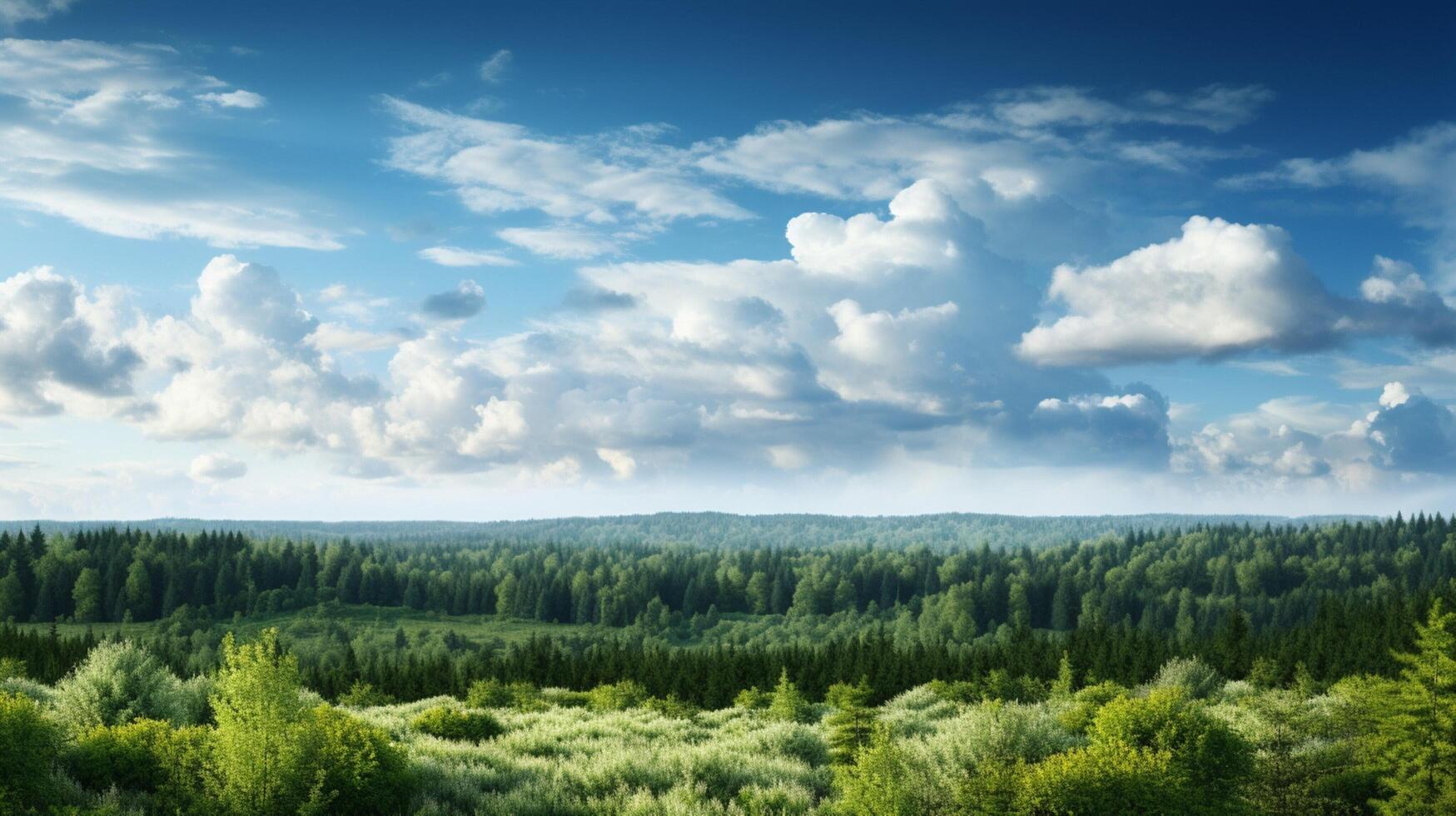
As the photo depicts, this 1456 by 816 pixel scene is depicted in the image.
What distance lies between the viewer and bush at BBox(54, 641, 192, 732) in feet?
83.3

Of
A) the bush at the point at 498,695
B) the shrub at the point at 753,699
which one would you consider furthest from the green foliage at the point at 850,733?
the shrub at the point at 753,699

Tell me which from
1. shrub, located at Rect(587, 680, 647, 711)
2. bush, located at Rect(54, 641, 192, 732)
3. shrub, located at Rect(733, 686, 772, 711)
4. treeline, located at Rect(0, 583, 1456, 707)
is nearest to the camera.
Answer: bush, located at Rect(54, 641, 192, 732)

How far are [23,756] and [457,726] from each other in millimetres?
14263

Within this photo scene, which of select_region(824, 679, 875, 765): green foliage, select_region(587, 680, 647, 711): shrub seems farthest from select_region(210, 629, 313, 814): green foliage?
select_region(587, 680, 647, 711): shrub

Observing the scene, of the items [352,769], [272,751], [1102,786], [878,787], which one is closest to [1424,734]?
[1102,786]

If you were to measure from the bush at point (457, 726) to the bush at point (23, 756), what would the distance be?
13.0 m

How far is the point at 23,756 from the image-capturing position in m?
18.1

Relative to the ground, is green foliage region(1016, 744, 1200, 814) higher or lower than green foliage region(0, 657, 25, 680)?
higher

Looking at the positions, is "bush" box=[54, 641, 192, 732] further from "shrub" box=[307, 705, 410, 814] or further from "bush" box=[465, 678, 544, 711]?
"bush" box=[465, 678, 544, 711]

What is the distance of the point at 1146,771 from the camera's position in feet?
75.7

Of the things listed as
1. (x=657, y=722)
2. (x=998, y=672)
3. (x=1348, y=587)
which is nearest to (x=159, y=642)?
(x=998, y=672)

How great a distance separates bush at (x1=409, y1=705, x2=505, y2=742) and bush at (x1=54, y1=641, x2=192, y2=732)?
23.7 feet

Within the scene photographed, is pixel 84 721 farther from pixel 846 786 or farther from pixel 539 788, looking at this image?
pixel 846 786

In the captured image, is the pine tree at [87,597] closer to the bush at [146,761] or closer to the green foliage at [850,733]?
the bush at [146,761]
